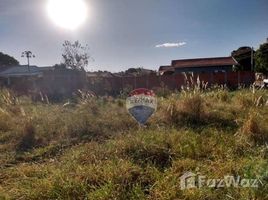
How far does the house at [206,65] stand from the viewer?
4072 centimetres

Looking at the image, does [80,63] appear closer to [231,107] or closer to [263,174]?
[231,107]

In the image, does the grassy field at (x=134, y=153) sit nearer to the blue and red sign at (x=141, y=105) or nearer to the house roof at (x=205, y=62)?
the blue and red sign at (x=141, y=105)

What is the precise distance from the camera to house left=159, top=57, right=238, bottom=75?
4072 cm

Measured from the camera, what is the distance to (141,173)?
471 centimetres

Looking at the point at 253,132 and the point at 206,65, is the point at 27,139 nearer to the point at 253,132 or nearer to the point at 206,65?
the point at 253,132

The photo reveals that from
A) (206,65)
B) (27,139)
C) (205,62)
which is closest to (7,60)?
(205,62)

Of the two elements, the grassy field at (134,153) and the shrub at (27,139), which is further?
the shrub at (27,139)

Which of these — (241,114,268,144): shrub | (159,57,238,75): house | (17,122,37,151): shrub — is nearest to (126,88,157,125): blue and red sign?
(241,114,268,144): shrub

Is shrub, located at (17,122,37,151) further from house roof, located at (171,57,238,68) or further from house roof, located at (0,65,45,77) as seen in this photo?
house roof, located at (0,65,45,77)

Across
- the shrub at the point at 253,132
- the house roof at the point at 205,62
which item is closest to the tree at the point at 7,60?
the house roof at the point at 205,62

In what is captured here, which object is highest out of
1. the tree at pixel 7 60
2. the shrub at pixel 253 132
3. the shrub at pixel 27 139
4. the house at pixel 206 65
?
the tree at pixel 7 60

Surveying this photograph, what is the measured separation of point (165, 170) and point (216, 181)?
2.43 feet

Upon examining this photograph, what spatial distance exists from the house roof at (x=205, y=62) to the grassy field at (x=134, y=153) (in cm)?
3229

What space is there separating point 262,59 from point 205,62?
20.8 ft
